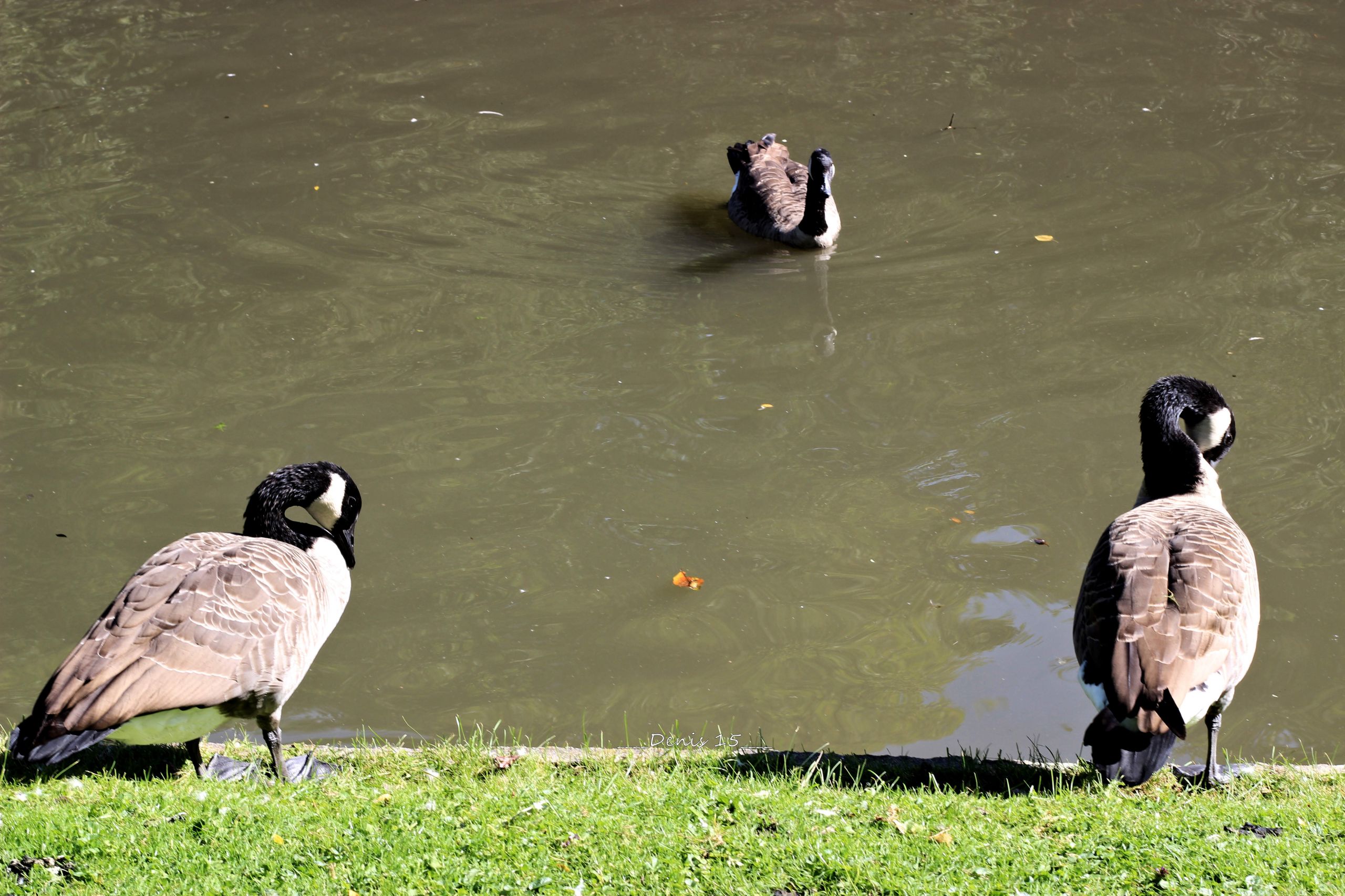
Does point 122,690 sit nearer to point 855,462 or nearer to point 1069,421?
point 855,462

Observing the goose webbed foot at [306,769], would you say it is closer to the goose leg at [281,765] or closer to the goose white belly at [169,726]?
the goose leg at [281,765]

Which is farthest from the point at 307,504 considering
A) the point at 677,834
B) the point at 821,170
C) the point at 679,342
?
the point at 821,170

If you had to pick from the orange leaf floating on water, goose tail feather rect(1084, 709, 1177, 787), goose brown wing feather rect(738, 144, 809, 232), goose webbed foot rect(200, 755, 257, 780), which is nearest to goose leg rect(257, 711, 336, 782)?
goose webbed foot rect(200, 755, 257, 780)

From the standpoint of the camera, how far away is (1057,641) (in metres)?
6.55

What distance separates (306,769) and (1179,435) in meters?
4.30

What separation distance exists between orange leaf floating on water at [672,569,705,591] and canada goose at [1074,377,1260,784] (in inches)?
92.5

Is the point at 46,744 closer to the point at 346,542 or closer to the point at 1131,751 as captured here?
the point at 346,542

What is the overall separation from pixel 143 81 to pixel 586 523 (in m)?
10.6

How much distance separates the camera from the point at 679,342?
9594mm

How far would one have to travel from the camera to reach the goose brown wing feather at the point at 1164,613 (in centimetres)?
441

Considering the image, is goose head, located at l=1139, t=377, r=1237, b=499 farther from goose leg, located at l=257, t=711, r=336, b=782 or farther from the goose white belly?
the goose white belly

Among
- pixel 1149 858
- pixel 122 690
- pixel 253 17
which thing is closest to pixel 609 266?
pixel 122 690

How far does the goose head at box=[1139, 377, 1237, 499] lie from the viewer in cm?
587

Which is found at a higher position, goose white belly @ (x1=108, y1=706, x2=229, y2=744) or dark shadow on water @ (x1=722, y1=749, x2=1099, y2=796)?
goose white belly @ (x1=108, y1=706, x2=229, y2=744)
